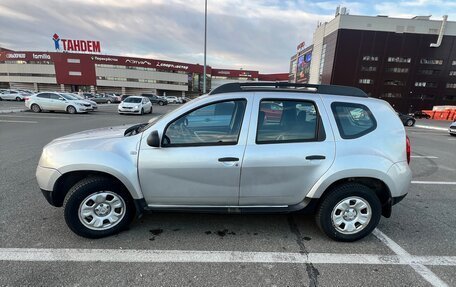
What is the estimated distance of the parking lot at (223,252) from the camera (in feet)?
7.48

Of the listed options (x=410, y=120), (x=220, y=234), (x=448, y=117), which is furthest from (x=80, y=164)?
(x=448, y=117)

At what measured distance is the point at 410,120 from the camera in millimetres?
22297

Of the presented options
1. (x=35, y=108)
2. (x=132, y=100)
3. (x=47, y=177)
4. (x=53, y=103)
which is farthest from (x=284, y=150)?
(x=35, y=108)

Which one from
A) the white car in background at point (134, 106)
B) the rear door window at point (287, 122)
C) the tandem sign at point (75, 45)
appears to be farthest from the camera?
the tandem sign at point (75, 45)

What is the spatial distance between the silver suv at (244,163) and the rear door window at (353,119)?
0.5 inches

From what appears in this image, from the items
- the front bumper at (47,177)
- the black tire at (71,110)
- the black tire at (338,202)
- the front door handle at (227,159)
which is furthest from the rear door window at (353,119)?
the black tire at (71,110)

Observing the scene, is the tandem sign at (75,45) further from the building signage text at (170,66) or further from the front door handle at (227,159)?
the front door handle at (227,159)

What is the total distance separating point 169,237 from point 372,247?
2.37m

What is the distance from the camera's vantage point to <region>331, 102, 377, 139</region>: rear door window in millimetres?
2814

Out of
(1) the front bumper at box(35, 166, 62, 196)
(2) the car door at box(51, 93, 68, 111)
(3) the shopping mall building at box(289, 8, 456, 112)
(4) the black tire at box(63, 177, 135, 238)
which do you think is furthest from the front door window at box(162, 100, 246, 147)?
(3) the shopping mall building at box(289, 8, 456, 112)

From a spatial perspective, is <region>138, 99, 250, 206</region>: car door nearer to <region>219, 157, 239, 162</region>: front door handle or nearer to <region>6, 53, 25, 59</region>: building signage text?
<region>219, 157, 239, 162</region>: front door handle

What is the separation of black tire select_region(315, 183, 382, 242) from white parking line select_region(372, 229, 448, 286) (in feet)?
0.93

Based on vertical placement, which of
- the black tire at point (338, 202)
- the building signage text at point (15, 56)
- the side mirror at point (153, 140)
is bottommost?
the black tire at point (338, 202)

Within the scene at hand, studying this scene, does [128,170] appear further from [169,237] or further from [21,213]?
[21,213]
